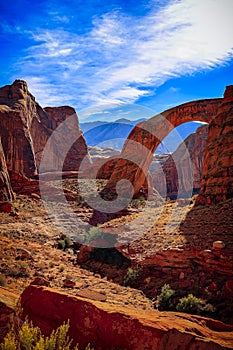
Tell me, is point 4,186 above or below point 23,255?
above

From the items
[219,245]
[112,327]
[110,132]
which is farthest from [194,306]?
[110,132]

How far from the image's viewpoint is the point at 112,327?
516 cm

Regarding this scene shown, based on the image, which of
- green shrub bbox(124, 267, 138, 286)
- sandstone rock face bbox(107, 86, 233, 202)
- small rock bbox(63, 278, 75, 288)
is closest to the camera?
small rock bbox(63, 278, 75, 288)

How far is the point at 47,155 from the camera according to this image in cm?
5431

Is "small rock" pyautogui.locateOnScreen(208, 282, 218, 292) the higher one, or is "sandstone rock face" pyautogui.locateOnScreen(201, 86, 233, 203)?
"sandstone rock face" pyautogui.locateOnScreen(201, 86, 233, 203)

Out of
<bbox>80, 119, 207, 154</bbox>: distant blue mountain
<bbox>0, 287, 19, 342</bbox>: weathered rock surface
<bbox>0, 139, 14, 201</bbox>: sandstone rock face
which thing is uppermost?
<bbox>80, 119, 207, 154</bbox>: distant blue mountain

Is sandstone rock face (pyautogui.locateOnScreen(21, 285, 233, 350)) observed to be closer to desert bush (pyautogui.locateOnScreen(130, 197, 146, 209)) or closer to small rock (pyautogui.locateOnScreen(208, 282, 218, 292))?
small rock (pyautogui.locateOnScreen(208, 282, 218, 292))

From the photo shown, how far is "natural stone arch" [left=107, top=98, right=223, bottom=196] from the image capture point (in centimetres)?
2531

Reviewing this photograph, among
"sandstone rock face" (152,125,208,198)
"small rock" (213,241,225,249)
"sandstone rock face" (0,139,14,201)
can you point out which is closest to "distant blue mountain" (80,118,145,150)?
"sandstone rock face" (152,125,208,198)

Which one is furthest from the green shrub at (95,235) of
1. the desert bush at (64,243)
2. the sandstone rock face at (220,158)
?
the sandstone rock face at (220,158)

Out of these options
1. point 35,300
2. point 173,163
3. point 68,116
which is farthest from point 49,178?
point 35,300

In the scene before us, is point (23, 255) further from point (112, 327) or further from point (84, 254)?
point (112, 327)

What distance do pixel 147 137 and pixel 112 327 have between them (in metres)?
22.9

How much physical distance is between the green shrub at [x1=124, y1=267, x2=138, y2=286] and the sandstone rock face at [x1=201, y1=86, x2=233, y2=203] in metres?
6.37
